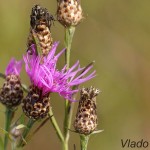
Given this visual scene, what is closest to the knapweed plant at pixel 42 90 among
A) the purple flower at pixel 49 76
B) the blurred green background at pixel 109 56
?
the purple flower at pixel 49 76

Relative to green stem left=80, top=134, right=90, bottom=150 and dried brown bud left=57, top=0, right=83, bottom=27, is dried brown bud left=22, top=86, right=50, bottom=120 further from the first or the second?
dried brown bud left=57, top=0, right=83, bottom=27

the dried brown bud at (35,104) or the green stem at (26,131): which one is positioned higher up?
the dried brown bud at (35,104)

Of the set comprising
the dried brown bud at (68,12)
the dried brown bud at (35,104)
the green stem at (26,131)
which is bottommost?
the green stem at (26,131)

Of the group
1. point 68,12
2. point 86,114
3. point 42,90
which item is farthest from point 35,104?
point 68,12

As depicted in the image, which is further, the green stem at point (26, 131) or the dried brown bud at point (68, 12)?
the dried brown bud at point (68, 12)

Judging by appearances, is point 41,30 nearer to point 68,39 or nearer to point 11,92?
point 68,39

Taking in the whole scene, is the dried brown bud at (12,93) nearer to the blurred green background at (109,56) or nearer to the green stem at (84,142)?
the green stem at (84,142)
